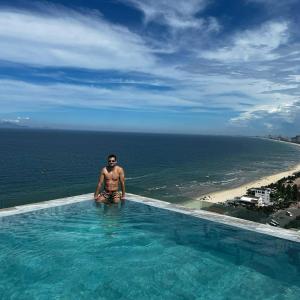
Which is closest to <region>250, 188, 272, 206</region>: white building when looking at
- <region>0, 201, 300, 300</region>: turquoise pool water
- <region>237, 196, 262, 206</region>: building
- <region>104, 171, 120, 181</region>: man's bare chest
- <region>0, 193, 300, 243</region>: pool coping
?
<region>237, 196, 262, 206</region>: building

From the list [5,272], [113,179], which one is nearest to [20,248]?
[5,272]

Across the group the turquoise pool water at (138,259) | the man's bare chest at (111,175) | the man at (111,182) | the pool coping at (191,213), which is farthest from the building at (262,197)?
the turquoise pool water at (138,259)

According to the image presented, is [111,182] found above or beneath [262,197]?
above

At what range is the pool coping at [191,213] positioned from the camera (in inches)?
307

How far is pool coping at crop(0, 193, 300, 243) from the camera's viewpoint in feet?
25.6

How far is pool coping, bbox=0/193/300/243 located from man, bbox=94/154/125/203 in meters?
0.50

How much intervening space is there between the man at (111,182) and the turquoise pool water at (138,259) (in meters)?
1.19

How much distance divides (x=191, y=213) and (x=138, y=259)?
3192mm

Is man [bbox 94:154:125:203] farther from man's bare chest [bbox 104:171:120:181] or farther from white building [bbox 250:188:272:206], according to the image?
white building [bbox 250:188:272:206]

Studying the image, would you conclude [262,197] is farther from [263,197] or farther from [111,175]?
[111,175]

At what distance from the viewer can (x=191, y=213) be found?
948cm

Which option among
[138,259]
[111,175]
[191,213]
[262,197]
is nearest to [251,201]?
[262,197]

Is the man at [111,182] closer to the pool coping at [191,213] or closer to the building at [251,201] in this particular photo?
the pool coping at [191,213]

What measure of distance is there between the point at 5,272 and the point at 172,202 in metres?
5.87
